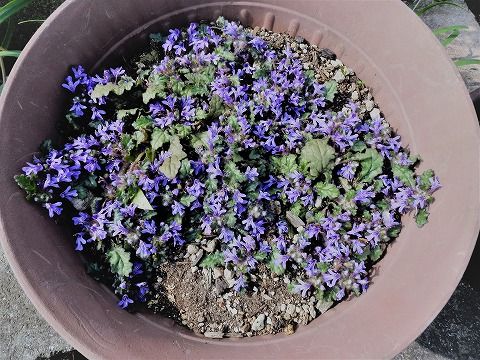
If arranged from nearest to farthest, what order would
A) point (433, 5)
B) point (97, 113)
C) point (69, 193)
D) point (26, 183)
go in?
point (26, 183) → point (69, 193) → point (97, 113) → point (433, 5)

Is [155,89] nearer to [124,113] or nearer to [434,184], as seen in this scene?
[124,113]

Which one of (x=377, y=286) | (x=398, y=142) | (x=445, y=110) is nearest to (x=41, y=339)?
(x=377, y=286)

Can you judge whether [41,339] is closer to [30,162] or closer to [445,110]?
[30,162]

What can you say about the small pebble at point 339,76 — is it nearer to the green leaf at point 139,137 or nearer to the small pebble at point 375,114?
the small pebble at point 375,114

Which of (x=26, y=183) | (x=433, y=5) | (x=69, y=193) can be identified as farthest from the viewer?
(x=433, y=5)

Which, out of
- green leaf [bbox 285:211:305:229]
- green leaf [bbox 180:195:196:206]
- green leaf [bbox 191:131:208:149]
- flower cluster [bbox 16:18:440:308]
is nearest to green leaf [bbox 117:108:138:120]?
flower cluster [bbox 16:18:440:308]

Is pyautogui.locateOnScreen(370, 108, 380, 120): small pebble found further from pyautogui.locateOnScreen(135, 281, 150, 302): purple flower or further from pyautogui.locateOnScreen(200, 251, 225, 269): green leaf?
pyautogui.locateOnScreen(135, 281, 150, 302): purple flower

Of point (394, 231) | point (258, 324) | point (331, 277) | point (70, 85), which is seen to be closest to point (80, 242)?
point (70, 85)
